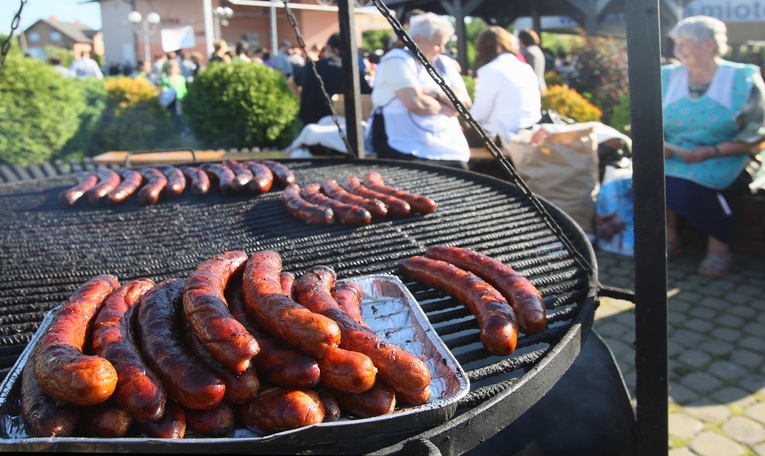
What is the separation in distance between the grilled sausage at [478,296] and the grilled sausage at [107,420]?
112cm

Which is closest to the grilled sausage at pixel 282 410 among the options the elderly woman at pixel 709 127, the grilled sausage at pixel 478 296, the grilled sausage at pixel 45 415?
the grilled sausage at pixel 45 415

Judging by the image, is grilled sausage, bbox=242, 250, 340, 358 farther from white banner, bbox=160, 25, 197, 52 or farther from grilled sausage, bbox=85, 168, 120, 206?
white banner, bbox=160, 25, 197, 52

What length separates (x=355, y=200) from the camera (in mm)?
3340

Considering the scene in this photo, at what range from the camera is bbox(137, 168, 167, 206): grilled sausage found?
361cm

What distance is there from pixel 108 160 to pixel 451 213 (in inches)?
238

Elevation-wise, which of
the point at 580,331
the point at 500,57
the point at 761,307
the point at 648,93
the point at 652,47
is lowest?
the point at 761,307

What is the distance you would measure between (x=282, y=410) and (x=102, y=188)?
2768 millimetres

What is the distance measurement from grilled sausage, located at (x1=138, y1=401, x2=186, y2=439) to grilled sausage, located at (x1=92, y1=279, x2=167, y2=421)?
2cm

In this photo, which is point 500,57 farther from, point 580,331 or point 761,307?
point 580,331

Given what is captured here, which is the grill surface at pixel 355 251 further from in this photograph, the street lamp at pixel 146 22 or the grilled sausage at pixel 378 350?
the street lamp at pixel 146 22

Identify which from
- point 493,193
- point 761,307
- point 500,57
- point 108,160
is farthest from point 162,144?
point 761,307

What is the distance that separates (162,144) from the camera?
1138cm

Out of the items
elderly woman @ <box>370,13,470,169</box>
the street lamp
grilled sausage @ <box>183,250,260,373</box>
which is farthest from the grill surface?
the street lamp

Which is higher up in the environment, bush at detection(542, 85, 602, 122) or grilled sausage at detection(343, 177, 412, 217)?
bush at detection(542, 85, 602, 122)
